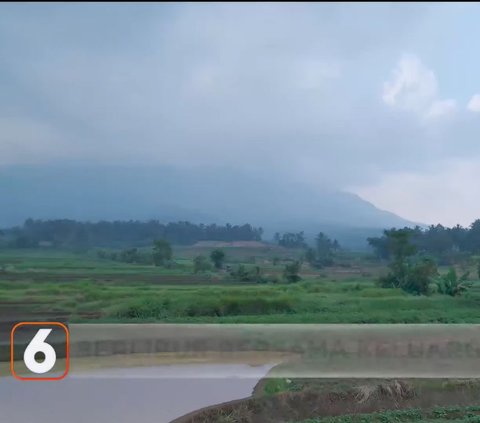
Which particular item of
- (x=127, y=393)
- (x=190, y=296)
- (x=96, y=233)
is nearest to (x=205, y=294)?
(x=190, y=296)

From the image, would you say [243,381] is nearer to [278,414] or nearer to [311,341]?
[311,341]

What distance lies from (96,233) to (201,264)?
648 mm

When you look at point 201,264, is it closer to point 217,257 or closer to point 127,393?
point 217,257

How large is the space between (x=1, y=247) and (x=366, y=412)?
300cm

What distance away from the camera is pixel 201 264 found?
9.02ft

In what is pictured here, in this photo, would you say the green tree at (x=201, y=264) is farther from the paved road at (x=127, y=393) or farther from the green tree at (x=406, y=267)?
the green tree at (x=406, y=267)

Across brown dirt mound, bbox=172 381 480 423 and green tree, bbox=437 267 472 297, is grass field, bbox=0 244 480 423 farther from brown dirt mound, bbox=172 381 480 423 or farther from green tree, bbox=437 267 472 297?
brown dirt mound, bbox=172 381 480 423

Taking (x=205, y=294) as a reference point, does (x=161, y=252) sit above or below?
above

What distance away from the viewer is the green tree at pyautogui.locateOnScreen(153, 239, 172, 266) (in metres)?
2.67

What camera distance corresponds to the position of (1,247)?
2607 millimetres

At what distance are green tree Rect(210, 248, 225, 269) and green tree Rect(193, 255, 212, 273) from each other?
4 cm

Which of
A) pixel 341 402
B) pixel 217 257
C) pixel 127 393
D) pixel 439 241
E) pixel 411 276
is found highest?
pixel 439 241

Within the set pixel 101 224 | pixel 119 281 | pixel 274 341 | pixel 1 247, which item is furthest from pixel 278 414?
pixel 1 247

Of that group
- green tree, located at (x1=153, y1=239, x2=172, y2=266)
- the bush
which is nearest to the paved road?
green tree, located at (x1=153, y1=239, x2=172, y2=266)
